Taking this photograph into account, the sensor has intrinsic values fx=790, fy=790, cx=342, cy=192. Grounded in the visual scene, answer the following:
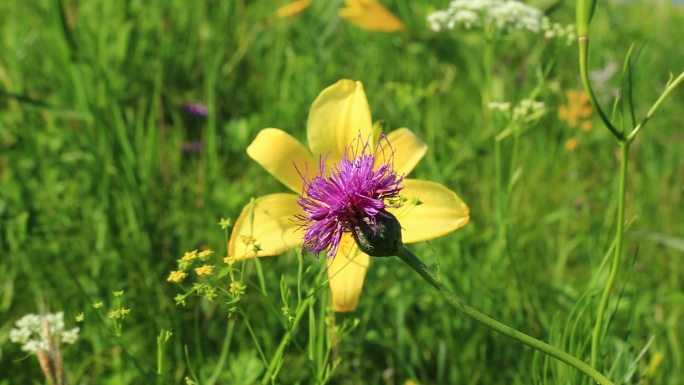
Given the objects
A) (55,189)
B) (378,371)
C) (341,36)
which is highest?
(341,36)

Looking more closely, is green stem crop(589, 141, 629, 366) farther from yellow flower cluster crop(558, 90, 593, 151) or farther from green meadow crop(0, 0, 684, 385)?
yellow flower cluster crop(558, 90, 593, 151)

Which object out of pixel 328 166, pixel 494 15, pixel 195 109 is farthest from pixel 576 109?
pixel 328 166

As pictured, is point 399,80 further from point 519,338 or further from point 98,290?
point 519,338

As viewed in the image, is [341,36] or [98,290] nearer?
[98,290]

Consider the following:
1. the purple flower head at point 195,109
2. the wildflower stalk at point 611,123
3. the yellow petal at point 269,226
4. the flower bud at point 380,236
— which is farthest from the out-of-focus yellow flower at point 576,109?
the flower bud at point 380,236

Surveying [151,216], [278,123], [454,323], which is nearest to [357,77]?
[278,123]

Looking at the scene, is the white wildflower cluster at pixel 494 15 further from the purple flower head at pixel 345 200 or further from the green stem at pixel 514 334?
the green stem at pixel 514 334

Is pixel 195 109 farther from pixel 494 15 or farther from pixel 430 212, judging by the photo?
pixel 430 212
